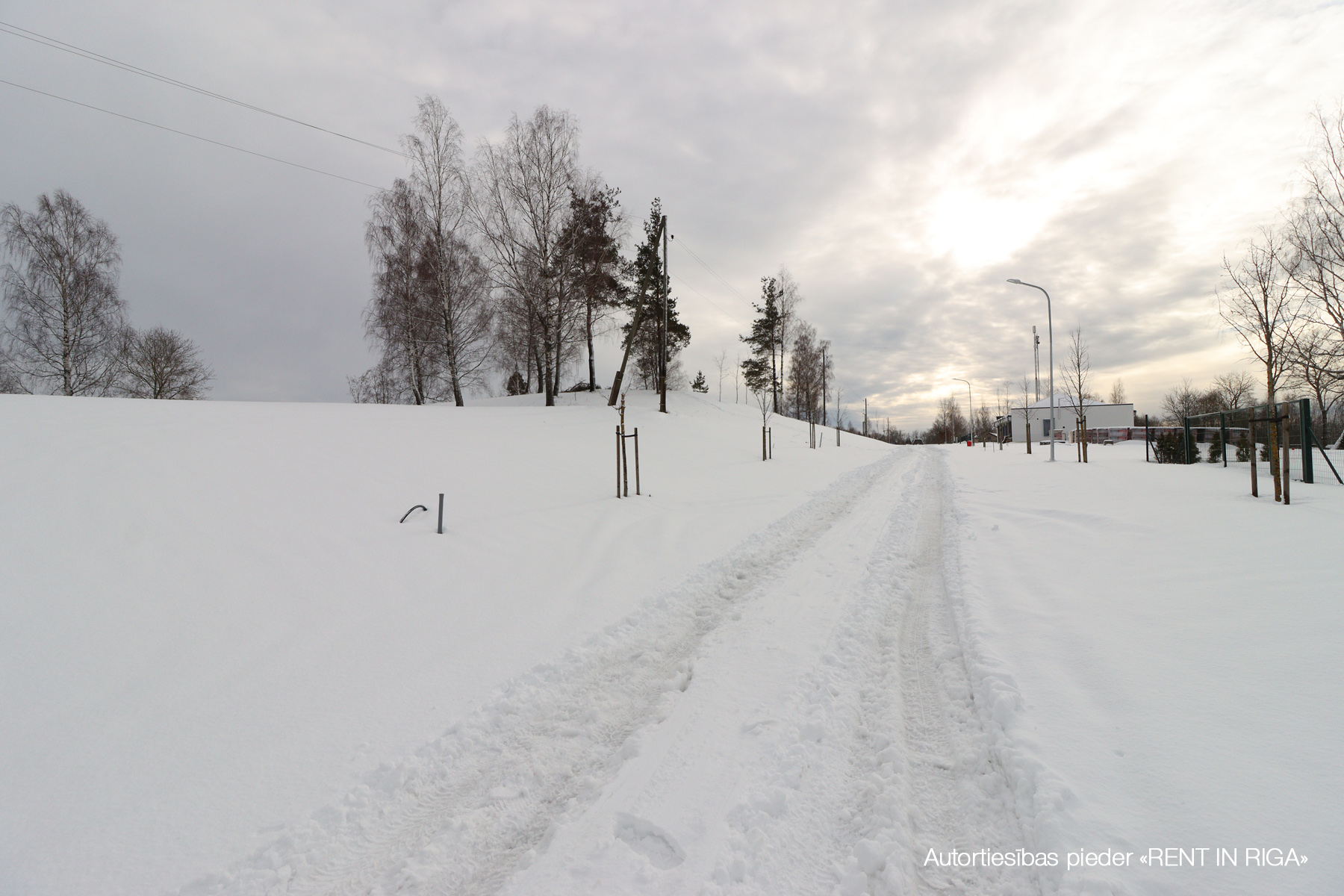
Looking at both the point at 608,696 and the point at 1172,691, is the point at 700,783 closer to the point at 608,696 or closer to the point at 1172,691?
the point at 608,696

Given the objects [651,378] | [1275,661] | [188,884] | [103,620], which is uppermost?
[651,378]

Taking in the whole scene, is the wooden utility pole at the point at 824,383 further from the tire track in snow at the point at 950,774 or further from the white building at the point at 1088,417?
the tire track in snow at the point at 950,774

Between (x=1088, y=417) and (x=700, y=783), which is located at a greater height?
(x=1088, y=417)

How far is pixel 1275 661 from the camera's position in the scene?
343cm

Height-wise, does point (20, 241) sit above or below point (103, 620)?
above

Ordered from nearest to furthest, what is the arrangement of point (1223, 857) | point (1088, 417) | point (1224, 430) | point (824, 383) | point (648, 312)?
point (1223, 857)
point (1224, 430)
point (648, 312)
point (824, 383)
point (1088, 417)

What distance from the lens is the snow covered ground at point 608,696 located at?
7.09ft

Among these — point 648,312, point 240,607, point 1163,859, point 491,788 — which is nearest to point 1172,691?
point 1163,859

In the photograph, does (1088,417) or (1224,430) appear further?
(1088,417)

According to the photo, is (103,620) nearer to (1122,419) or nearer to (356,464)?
(356,464)

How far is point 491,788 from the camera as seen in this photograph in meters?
2.68

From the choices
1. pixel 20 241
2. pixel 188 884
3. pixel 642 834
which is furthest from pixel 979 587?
pixel 20 241

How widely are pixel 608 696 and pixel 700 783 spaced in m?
1.11

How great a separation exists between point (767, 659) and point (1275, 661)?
3456mm
